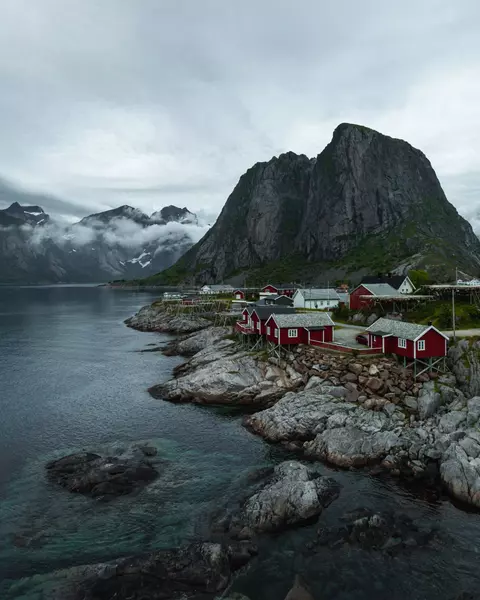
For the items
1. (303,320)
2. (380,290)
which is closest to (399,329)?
(303,320)

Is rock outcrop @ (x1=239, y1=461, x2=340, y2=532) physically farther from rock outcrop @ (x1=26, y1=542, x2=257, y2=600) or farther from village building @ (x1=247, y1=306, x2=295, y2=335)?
village building @ (x1=247, y1=306, x2=295, y2=335)

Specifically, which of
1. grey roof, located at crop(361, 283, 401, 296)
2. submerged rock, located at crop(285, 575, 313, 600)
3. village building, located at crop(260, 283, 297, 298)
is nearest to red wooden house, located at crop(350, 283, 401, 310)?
grey roof, located at crop(361, 283, 401, 296)

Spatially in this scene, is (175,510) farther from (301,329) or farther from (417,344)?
(301,329)

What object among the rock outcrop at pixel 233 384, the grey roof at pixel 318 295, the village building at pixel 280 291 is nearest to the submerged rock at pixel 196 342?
the grey roof at pixel 318 295

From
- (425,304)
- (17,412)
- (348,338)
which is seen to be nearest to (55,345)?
(17,412)

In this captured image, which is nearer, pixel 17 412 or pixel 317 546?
pixel 317 546

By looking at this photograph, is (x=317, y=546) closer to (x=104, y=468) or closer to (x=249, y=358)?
(x=104, y=468)

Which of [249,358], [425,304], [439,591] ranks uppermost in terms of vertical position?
[425,304]
